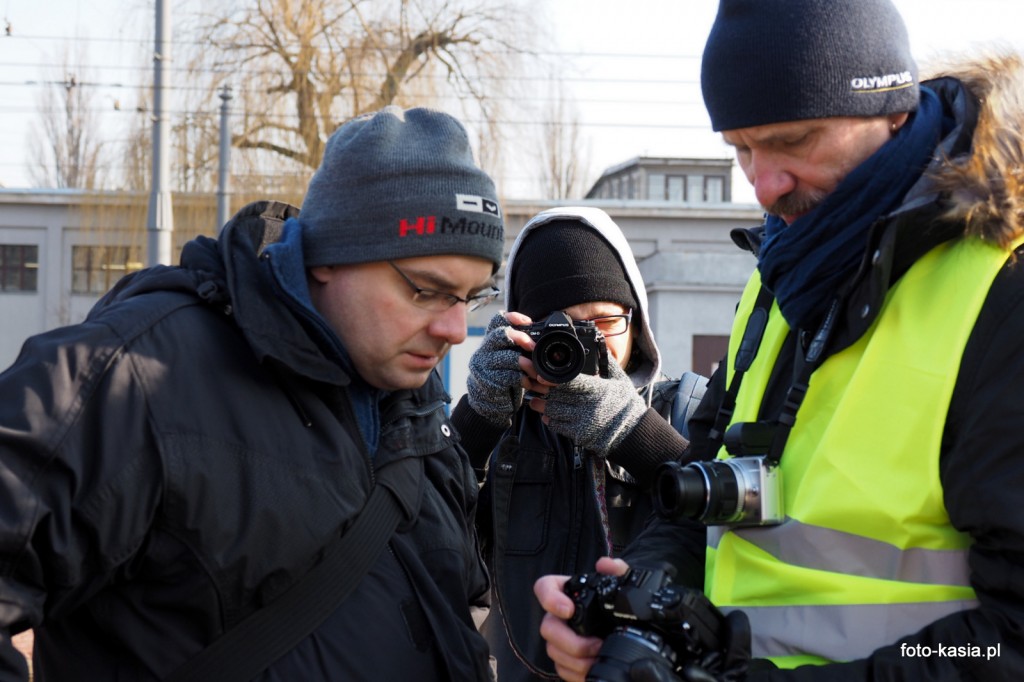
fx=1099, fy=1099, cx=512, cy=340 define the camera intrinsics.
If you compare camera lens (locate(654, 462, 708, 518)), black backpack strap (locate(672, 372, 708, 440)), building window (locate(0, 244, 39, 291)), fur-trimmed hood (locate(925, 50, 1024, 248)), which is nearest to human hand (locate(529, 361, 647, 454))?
black backpack strap (locate(672, 372, 708, 440))

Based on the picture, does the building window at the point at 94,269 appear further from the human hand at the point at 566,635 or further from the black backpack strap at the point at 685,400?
the human hand at the point at 566,635

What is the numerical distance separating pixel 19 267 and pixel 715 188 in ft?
67.9

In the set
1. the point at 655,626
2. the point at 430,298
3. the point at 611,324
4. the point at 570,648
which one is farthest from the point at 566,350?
the point at 655,626

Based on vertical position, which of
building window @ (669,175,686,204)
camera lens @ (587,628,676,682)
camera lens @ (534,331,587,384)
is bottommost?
camera lens @ (587,628,676,682)

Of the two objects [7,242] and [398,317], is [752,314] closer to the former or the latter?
[398,317]

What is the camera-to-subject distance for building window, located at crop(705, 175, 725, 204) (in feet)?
114

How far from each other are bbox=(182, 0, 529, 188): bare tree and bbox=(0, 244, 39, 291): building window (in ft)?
30.5

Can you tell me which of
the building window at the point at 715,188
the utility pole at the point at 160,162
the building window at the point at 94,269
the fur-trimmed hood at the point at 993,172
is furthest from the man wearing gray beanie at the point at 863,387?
the building window at the point at 715,188

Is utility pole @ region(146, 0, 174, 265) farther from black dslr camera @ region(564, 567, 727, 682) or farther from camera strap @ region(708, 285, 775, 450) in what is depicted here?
black dslr camera @ region(564, 567, 727, 682)

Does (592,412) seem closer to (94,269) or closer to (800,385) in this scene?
(800,385)

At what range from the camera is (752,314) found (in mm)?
2359

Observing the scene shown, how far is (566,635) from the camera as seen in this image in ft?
6.43

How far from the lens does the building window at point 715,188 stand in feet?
114

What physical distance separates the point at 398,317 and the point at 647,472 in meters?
0.93
